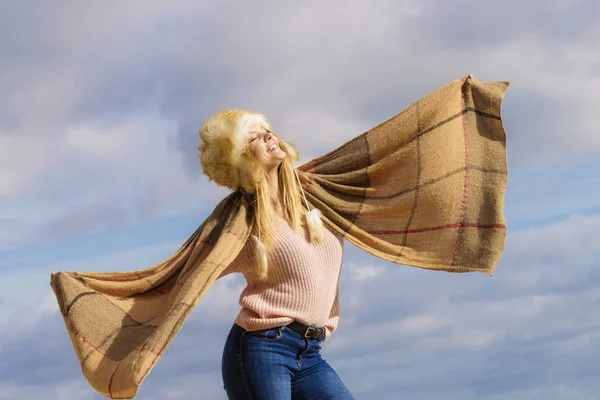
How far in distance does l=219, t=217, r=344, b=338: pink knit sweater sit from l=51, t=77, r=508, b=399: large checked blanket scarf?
0.22 metres

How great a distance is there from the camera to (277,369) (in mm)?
3457

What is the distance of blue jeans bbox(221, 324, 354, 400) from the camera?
346 centimetres

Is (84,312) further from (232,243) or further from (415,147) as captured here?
(415,147)

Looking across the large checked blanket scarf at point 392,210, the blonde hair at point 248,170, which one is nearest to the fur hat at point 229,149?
the blonde hair at point 248,170

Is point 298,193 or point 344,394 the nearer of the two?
point 344,394

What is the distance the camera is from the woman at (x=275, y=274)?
3504 millimetres

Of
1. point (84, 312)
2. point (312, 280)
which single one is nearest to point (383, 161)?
point (312, 280)

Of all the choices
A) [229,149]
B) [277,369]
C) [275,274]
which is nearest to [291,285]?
[275,274]

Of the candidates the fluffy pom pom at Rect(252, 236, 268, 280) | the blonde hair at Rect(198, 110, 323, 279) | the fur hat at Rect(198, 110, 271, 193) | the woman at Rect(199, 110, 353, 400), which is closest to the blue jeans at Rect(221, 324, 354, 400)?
the woman at Rect(199, 110, 353, 400)

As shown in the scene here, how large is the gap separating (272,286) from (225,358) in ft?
1.18

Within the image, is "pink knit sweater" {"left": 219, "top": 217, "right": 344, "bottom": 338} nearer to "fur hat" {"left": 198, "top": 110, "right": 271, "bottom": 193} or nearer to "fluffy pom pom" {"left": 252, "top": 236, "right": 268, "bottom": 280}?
"fluffy pom pom" {"left": 252, "top": 236, "right": 268, "bottom": 280}

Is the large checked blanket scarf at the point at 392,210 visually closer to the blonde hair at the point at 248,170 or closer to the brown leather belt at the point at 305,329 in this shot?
the blonde hair at the point at 248,170

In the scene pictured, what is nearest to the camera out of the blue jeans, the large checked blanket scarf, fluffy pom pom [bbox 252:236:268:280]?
the blue jeans

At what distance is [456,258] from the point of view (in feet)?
12.9
